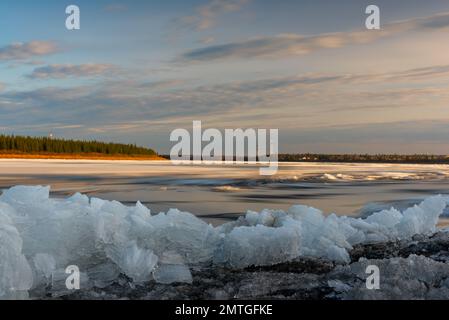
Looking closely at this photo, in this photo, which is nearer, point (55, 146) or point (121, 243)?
point (121, 243)

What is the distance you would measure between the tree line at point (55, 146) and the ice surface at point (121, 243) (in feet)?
174

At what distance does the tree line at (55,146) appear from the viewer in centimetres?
5659

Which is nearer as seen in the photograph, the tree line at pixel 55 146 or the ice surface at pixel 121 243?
the ice surface at pixel 121 243

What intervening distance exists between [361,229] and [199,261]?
2099 mm

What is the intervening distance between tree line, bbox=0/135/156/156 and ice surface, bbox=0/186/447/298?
5304 cm

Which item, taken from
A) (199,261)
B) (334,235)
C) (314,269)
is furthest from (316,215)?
(199,261)

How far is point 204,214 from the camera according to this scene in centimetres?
794

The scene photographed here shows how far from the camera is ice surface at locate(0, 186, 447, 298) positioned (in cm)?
412

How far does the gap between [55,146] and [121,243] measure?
5964cm

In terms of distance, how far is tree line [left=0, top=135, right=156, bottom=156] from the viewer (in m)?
56.6

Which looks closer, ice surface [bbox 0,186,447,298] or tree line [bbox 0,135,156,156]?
ice surface [bbox 0,186,447,298]

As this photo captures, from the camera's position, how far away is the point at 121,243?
4.56 metres
